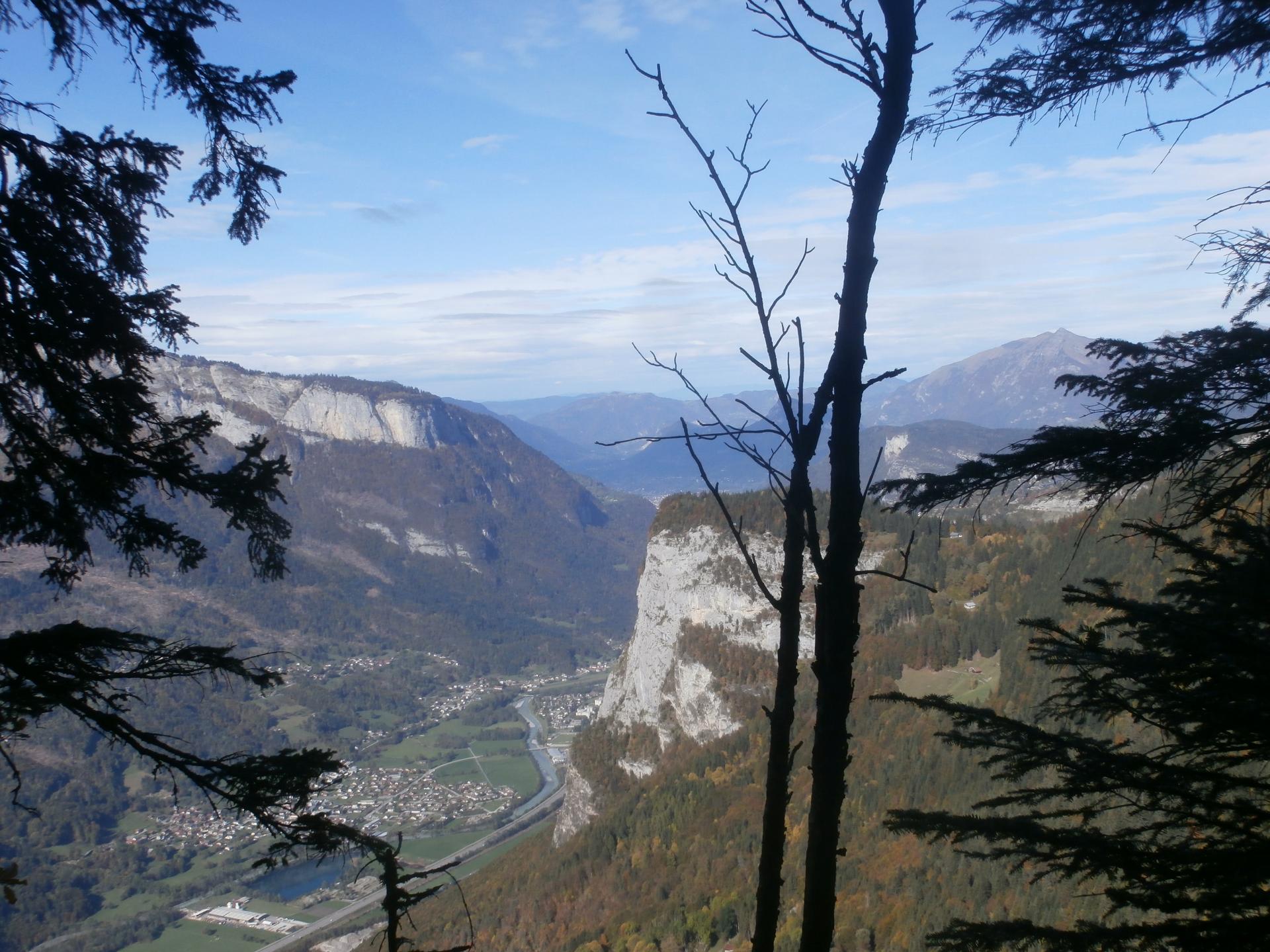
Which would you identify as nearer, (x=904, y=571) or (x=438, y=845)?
(x=904, y=571)

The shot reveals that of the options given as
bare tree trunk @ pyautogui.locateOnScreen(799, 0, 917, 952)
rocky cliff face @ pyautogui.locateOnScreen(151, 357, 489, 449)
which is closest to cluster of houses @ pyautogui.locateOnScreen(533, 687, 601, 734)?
rocky cliff face @ pyautogui.locateOnScreen(151, 357, 489, 449)

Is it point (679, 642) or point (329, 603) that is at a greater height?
point (679, 642)

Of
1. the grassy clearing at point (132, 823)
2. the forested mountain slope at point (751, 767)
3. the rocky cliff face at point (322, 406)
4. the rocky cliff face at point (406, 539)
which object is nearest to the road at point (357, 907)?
the forested mountain slope at point (751, 767)

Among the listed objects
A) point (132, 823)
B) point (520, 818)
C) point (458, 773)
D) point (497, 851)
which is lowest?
point (520, 818)

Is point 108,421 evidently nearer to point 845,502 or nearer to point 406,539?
point 845,502

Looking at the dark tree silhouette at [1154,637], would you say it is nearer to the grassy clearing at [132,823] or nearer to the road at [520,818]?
the road at [520,818]

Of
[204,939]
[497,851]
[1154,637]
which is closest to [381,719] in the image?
[497,851]

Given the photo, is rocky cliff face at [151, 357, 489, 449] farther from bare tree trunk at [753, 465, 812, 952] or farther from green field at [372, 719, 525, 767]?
bare tree trunk at [753, 465, 812, 952]

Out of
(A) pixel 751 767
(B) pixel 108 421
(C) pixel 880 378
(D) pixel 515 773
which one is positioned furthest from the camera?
(D) pixel 515 773
